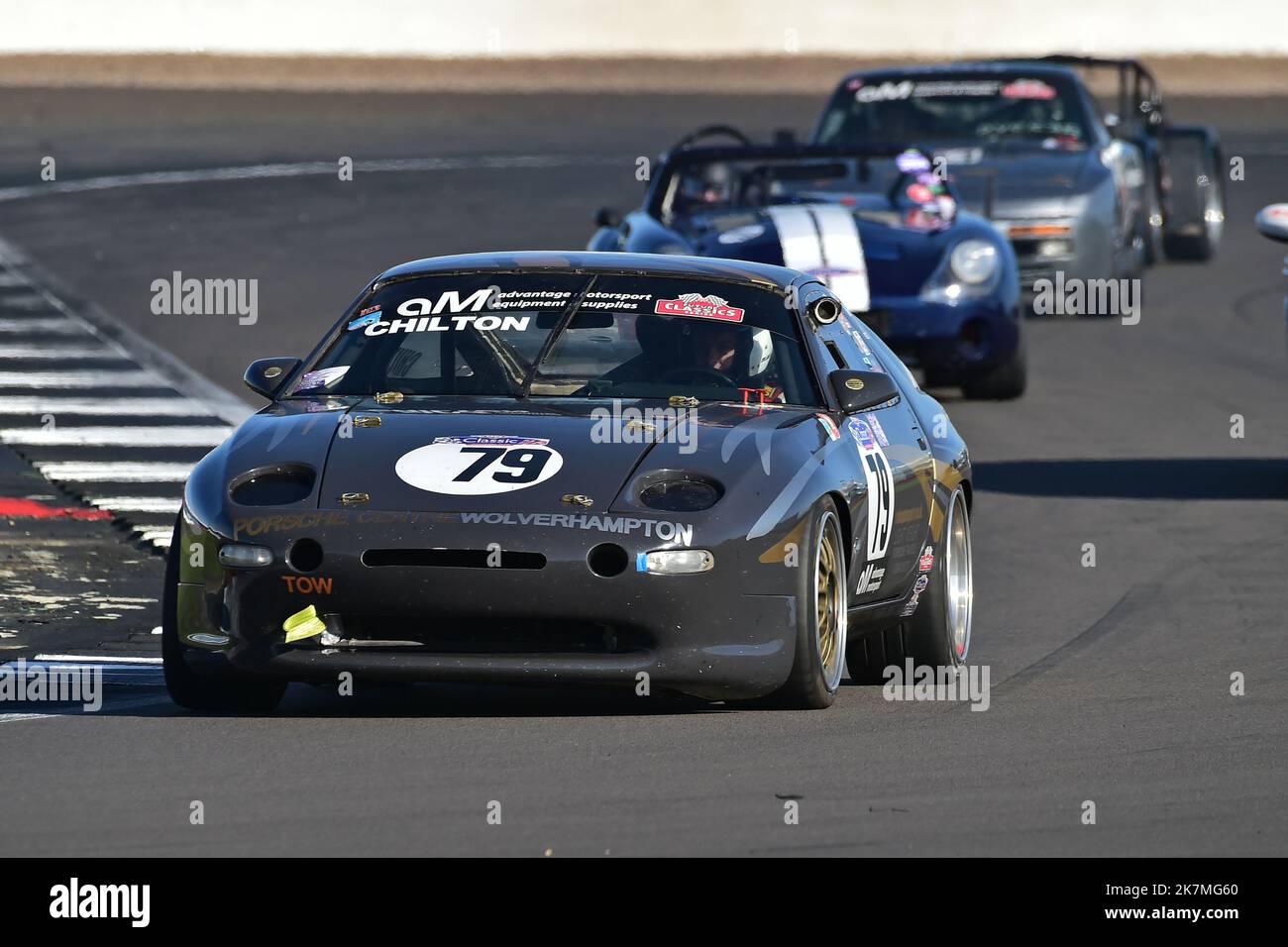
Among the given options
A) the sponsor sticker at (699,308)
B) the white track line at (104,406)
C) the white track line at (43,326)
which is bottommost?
the white track line at (43,326)

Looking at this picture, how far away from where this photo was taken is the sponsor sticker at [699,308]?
26.0 ft

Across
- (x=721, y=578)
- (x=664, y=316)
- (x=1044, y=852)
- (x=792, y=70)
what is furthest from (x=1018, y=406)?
(x=792, y=70)

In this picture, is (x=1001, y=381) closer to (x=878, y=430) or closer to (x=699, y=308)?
(x=878, y=430)

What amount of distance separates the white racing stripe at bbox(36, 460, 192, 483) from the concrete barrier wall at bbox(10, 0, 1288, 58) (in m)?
30.3

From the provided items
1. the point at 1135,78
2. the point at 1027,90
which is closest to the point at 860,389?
the point at 1027,90

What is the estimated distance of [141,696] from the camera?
24.9ft

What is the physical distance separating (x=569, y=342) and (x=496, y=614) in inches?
50.4

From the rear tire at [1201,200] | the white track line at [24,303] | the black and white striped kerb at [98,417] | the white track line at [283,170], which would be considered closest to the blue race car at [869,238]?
the black and white striped kerb at [98,417]

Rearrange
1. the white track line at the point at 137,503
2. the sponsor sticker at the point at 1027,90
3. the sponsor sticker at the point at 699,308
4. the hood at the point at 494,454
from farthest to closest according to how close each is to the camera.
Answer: the sponsor sticker at the point at 1027,90 → the white track line at the point at 137,503 → the sponsor sticker at the point at 699,308 → the hood at the point at 494,454

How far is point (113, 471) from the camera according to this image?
12.4m

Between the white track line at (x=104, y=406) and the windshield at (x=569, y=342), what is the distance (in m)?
6.34

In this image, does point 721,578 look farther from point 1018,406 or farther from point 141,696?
point 1018,406

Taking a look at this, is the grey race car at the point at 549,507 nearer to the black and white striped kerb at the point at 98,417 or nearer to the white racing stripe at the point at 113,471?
the black and white striped kerb at the point at 98,417
